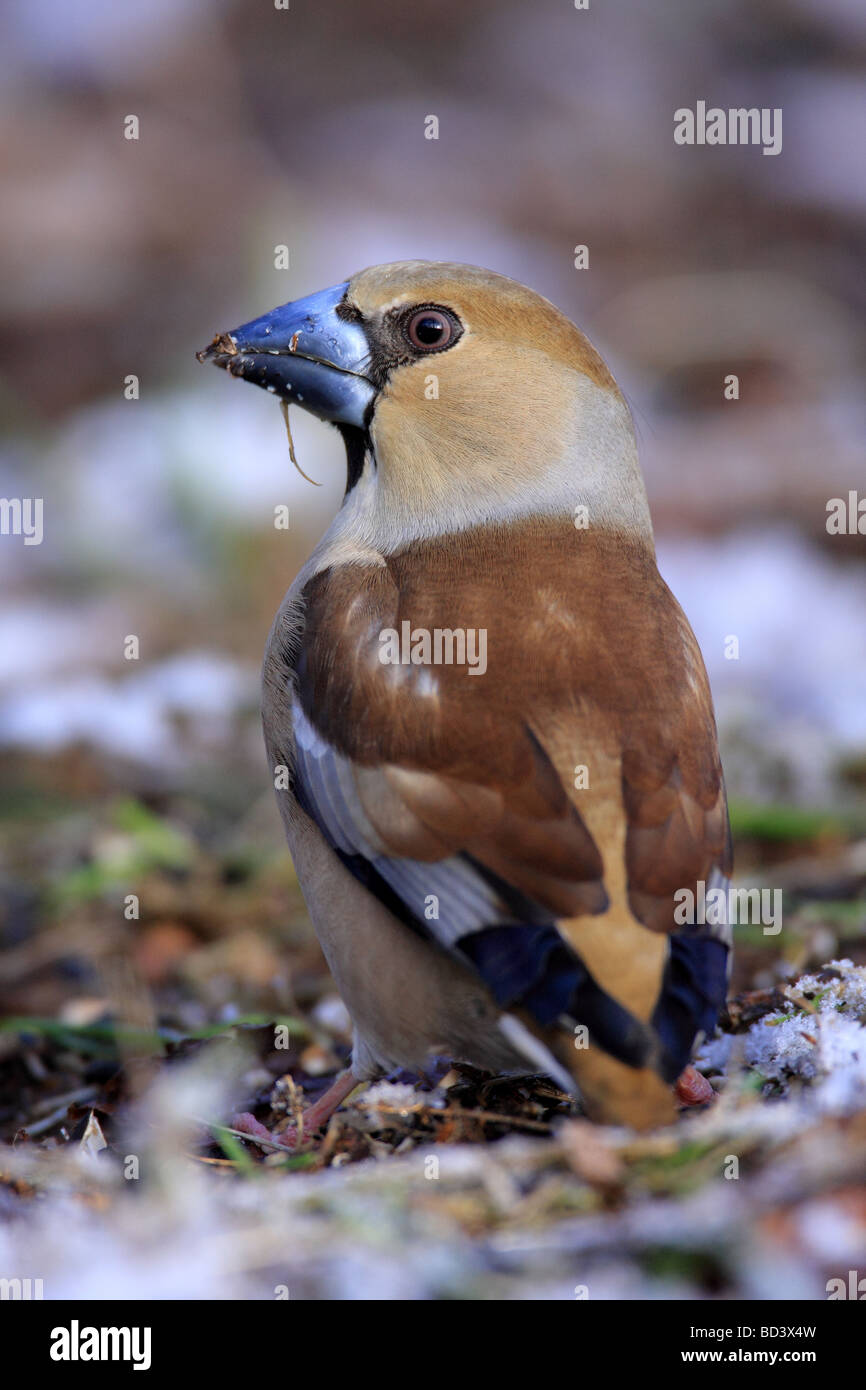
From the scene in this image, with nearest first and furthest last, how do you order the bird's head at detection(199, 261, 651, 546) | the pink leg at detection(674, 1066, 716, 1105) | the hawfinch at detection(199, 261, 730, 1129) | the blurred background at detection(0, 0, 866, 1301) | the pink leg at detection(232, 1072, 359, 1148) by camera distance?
the hawfinch at detection(199, 261, 730, 1129)
the pink leg at detection(674, 1066, 716, 1105)
the pink leg at detection(232, 1072, 359, 1148)
the bird's head at detection(199, 261, 651, 546)
the blurred background at detection(0, 0, 866, 1301)

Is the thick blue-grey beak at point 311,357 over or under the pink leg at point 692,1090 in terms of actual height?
over

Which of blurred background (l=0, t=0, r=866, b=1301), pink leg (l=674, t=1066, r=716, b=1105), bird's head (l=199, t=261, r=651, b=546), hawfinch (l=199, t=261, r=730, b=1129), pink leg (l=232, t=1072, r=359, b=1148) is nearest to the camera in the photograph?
hawfinch (l=199, t=261, r=730, b=1129)

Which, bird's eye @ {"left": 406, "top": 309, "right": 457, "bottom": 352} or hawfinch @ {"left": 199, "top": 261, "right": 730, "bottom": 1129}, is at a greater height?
bird's eye @ {"left": 406, "top": 309, "right": 457, "bottom": 352}

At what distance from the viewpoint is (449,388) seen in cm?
389

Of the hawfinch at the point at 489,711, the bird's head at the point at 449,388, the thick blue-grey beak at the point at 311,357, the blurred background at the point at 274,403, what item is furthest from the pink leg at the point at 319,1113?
the thick blue-grey beak at the point at 311,357

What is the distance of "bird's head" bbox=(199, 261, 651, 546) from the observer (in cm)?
386

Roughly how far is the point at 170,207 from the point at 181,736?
6.46 metres

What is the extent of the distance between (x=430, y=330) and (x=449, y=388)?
0.16 metres

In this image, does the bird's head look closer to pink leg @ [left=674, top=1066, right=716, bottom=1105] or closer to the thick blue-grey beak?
the thick blue-grey beak

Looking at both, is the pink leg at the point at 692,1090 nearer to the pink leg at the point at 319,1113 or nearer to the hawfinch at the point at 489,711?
the hawfinch at the point at 489,711

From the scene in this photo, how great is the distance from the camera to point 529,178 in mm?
13250

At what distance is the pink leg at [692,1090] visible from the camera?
3406mm

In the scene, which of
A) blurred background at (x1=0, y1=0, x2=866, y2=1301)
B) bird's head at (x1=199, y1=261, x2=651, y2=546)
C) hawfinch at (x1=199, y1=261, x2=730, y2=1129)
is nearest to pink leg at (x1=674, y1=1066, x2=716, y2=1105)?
hawfinch at (x1=199, y1=261, x2=730, y2=1129)
